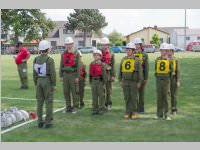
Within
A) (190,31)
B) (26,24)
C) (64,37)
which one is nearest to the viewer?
(26,24)

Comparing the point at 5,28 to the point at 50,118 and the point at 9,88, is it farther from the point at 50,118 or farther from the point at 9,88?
the point at 50,118

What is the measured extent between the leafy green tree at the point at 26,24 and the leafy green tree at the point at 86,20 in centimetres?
661

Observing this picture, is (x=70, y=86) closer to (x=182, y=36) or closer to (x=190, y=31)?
(x=182, y=36)

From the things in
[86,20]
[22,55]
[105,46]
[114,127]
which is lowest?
[114,127]

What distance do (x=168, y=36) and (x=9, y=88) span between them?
3639 inches

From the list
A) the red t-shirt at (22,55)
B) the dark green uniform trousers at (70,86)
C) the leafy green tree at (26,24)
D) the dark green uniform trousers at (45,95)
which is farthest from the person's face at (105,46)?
the leafy green tree at (26,24)

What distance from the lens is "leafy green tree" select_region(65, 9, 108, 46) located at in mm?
86188

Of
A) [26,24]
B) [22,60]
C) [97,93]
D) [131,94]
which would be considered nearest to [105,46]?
[97,93]

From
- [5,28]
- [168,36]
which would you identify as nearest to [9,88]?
[5,28]

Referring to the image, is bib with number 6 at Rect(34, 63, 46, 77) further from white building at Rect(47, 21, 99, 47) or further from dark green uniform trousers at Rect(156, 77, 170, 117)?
white building at Rect(47, 21, 99, 47)

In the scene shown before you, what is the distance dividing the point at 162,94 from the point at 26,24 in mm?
74805

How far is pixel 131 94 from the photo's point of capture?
33.0ft

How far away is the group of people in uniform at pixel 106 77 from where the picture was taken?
9.12 metres

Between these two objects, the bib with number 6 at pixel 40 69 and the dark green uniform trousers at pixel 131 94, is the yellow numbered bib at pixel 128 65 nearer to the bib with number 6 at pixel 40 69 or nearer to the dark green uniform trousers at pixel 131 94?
the dark green uniform trousers at pixel 131 94
